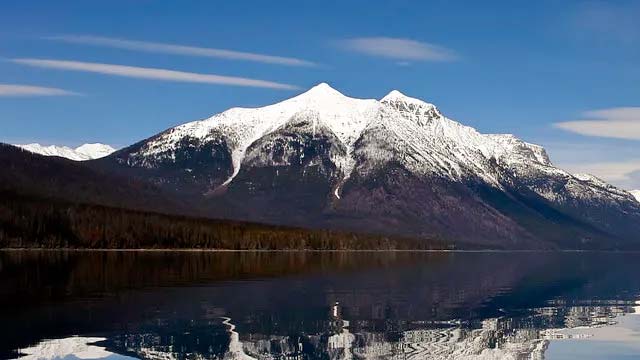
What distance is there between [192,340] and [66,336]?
385 inches

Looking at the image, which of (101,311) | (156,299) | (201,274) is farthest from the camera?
(201,274)

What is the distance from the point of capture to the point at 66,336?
238ft

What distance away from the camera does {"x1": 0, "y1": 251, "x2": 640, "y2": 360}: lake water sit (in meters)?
70.5

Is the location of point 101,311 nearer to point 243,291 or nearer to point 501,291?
point 243,291

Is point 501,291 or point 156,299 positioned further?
point 501,291

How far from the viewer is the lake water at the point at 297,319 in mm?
70500

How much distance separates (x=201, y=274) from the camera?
157500mm

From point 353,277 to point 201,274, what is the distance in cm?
2694

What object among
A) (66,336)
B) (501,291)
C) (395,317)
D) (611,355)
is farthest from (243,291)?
(611,355)

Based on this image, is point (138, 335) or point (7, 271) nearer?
point (138, 335)

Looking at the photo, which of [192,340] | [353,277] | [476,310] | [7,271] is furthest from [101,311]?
[353,277]

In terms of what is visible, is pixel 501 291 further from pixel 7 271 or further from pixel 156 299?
pixel 7 271

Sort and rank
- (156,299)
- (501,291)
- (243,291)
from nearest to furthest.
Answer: (156,299), (243,291), (501,291)

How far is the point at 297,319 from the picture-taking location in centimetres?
8981
